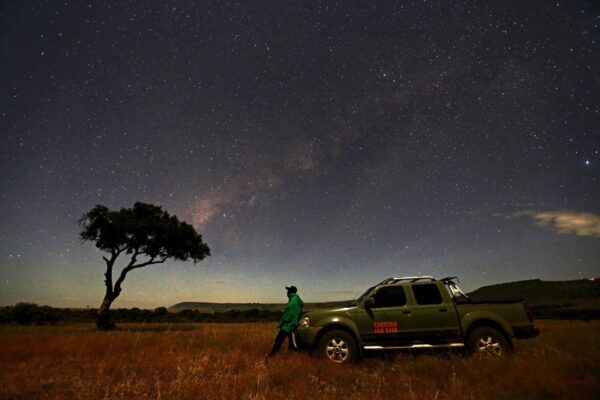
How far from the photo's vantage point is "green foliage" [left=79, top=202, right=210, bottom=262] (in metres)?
26.8

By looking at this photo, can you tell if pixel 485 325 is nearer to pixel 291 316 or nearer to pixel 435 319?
pixel 435 319

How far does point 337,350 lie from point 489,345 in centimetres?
377

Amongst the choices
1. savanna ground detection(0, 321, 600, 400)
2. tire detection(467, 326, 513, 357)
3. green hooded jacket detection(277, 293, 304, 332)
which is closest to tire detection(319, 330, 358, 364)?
savanna ground detection(0, 321, 600, 400)

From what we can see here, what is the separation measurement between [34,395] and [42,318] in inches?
1398

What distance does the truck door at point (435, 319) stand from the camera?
8.77 metres

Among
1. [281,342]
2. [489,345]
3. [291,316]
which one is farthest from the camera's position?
[291,316]

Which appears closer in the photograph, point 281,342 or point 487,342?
point 487,342

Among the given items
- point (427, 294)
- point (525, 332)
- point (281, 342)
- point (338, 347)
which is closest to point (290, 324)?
point (281, 342)

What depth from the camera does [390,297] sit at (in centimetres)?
941

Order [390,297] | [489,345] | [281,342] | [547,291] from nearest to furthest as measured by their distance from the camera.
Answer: [489,345] < [390,297] < [281,342] < [547,291]

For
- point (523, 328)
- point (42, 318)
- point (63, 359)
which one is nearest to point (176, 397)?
point (63, 359)

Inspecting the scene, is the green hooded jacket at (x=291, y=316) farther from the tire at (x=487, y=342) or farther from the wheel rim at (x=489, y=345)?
the wheel rim at (x=489, y=345)

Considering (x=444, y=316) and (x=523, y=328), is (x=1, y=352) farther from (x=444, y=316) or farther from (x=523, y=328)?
(x=523, y=328)

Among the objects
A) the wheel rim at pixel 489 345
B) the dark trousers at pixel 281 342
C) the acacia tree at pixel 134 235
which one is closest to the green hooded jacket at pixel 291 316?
the dark trousers at pixel 281 342
